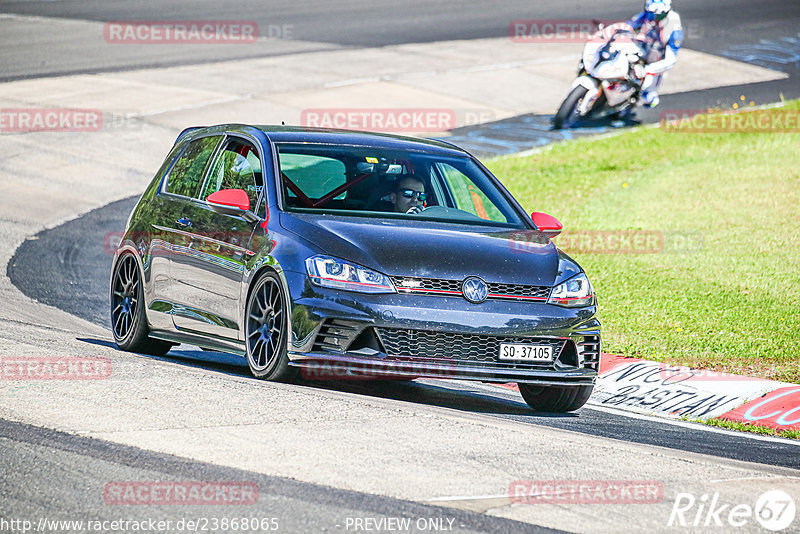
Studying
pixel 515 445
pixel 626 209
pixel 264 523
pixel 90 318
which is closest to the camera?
pixel 264 523

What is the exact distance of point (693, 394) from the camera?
10.1 m

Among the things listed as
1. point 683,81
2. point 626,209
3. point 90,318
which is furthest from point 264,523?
point 683,81

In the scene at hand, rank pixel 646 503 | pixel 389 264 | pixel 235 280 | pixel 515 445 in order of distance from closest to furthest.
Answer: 1. pixel 646 503
2. pixel 515 445
3. pixel 389 264
4. pixel 235 280

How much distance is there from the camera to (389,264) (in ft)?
26.2

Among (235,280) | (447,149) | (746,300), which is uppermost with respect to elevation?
(447,149)

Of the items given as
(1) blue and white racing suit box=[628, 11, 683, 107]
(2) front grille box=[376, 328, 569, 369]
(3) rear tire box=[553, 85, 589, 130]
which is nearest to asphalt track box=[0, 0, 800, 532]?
(2) front grille box=[376, 328, 569, 369]

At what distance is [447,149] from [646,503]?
444cm

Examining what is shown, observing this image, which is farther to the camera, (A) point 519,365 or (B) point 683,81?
(B) point 683,81

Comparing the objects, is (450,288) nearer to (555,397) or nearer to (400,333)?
(400,333)

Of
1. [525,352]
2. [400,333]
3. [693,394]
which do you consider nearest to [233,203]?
[400,333]

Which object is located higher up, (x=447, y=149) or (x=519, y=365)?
(x=447, y=149)

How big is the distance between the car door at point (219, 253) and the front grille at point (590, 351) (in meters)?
2.18

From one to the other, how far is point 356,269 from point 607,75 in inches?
579

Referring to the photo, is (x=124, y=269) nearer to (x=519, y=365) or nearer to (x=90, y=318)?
(x=90, y=318)
